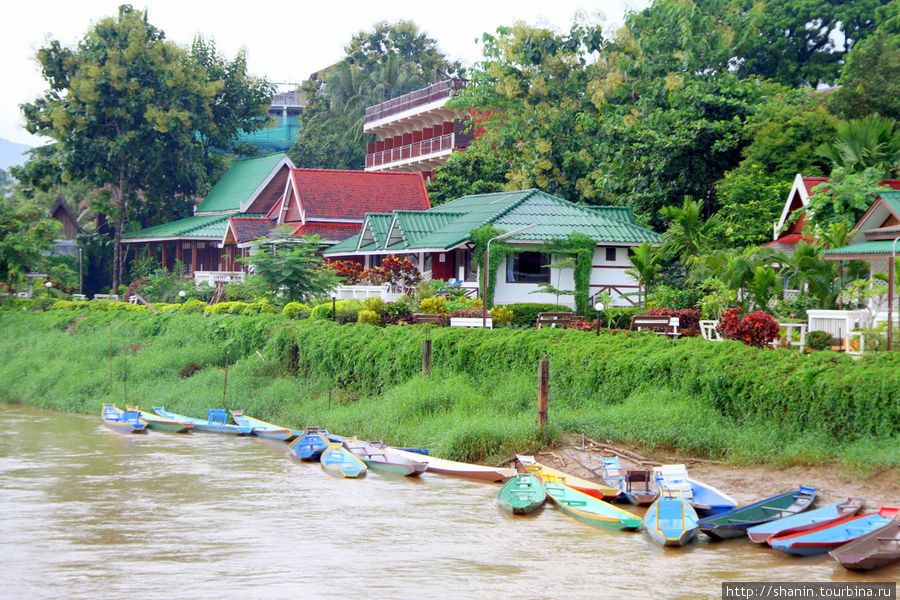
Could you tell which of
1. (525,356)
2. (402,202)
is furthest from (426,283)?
(402,202)

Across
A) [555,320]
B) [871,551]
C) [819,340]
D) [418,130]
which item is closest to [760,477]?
[871,551]

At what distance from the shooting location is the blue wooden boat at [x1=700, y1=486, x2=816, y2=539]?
13547 mm

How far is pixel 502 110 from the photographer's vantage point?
4744 centimetres

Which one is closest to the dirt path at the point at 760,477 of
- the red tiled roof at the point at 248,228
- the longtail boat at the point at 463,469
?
the longtail boat at the point at 463,469

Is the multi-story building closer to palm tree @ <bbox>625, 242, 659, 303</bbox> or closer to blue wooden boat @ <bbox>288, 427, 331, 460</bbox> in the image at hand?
palm tree @ <bbox>625, 242, 659, 303</bbox>

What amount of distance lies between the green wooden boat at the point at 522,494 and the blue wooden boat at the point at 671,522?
6.95 ft

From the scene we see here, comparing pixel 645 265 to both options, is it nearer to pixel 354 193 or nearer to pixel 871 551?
pixel 871 551

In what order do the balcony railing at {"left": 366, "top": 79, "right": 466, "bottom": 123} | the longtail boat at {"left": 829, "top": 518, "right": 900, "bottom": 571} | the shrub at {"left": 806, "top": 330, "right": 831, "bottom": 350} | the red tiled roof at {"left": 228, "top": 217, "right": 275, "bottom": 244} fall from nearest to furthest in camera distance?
the longtail boat at {"left": 829, "top": 518, "right": 900, "bottom": 571} → the shrub at {"left": 806, "top": 330, "right": 831, "bottom": 350} → the red tiled roof at {"left": 228, "top": 217, "right": 275, "bottom": 244} → the balcony railing at {"left": 366, "top": 79, "right": 466, "bottom": 123}

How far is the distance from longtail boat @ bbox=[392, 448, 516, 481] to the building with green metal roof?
14509 millimetres

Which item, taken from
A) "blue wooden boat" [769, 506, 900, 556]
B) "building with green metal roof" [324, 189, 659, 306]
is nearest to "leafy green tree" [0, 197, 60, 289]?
"building with green metal roof" [324, 189, 659, 306]

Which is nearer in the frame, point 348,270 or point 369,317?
point 369,317

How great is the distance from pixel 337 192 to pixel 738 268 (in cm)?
2690

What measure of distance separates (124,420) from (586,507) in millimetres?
14292

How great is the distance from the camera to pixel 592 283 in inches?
1359
